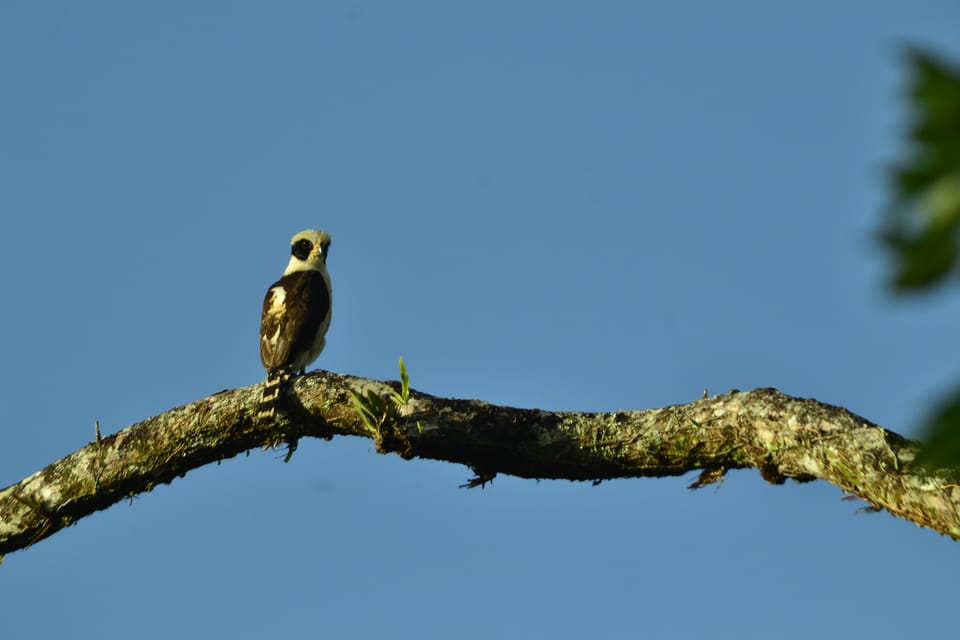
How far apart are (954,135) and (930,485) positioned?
3.45 m

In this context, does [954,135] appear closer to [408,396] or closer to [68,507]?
[408,396]

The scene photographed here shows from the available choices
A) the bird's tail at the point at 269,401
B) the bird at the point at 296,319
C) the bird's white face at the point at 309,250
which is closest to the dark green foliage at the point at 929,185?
the bird's tail at the point at 269,401

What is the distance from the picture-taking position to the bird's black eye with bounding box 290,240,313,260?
10.3 metres

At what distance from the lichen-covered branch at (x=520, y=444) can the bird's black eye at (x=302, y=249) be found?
4948 millimetres

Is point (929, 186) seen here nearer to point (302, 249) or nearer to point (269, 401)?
point (269, 401)

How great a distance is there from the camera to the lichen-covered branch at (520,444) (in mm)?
4012

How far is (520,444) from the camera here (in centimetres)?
478

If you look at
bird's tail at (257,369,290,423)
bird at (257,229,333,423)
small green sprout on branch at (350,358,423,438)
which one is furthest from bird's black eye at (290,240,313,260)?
small green sprout on branch at (350,358,423,438)

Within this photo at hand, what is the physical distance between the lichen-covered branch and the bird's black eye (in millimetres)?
4948

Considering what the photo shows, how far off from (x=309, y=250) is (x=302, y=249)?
102mm

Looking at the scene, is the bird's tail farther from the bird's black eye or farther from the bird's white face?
the bird's black eye

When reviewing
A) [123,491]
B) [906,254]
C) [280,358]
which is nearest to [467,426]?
[123,491]

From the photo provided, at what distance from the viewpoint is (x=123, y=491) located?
215 inches

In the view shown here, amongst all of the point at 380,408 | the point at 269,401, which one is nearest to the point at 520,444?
the point at 380,408
